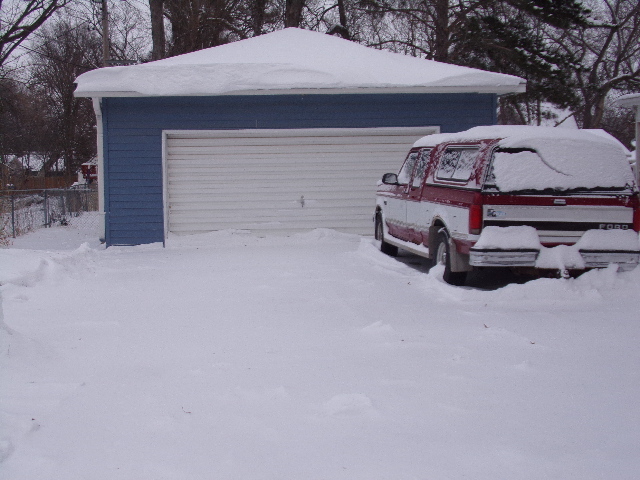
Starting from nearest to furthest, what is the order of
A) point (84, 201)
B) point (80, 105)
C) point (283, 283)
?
point (283, 283)
point (84, 201)
point (80, 105)

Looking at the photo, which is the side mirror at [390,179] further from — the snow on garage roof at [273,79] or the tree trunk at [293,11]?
the tree trunk at [293,11]

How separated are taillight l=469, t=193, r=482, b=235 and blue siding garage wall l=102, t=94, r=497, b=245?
22.7 feet

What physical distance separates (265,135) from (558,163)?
771 centimetres

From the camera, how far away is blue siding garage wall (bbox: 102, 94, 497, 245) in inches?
555

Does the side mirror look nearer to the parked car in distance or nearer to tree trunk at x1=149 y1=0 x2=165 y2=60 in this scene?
the parked car in distance

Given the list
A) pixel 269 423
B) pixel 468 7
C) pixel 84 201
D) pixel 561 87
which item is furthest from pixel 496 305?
pixel 84 201

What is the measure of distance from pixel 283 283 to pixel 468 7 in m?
17.6

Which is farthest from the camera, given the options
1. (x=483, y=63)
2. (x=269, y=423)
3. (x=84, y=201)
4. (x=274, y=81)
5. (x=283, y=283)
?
(x=84, y=201)

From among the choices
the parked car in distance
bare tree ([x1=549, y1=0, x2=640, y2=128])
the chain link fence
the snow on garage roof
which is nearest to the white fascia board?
the snow on garage roof

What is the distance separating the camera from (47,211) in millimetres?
22219

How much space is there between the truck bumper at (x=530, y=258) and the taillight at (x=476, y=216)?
23 centimetres

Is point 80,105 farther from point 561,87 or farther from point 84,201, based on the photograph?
point 561,87

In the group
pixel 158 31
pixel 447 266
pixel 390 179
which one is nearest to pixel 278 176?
pixel 390 179

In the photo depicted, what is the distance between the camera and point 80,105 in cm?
5028
